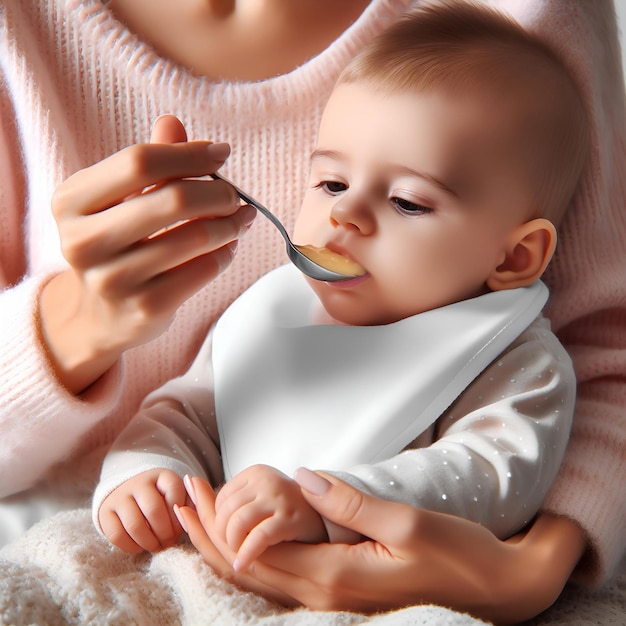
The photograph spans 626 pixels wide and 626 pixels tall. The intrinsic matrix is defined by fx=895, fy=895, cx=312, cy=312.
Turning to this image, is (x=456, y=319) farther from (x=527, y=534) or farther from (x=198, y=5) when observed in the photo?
(x=198, y=5)

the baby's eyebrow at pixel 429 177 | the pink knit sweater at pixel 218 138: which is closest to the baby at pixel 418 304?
the baby's eyebrow at pixel 429 177

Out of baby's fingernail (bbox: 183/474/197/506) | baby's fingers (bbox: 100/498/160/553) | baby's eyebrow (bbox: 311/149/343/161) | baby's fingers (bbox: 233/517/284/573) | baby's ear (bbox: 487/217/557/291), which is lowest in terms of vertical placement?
baby's fingers (bbox: 100/498/160/553)

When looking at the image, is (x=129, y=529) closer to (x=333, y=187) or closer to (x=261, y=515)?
(x=261, y=515)

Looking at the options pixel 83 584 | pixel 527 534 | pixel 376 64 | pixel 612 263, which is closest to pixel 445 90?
pixel 376 64

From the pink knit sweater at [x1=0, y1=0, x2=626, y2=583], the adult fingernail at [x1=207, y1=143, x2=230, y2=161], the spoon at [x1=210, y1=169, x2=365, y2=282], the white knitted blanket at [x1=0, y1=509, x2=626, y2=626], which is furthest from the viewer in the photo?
the pink knit sweater at [x1=0, y1=0, x2=626, y2=583]

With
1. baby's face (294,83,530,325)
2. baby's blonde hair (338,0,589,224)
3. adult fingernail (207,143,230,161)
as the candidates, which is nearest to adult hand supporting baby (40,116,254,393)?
adult fingernail (207,143,230,161)

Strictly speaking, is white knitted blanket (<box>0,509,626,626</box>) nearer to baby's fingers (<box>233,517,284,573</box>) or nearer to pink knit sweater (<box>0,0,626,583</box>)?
baby's fingers (<box>233,517,284,573</box>)

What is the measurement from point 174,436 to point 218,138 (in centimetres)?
40

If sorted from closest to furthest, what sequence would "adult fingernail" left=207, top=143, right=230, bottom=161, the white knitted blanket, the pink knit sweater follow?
the white knitted blanket
"adult fingernail" left=207, top=143, right=230, bottom=161
the pink knit sweater

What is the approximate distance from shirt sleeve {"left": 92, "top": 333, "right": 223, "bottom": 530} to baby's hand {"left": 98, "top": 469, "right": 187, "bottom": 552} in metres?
0.03

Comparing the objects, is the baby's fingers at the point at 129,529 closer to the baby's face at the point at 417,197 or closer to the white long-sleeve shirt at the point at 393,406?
the white long-sleeve shirt at the point at 393,406

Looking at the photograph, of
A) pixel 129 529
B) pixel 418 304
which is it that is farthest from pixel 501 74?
pixel 129 529

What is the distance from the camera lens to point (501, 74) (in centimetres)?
97

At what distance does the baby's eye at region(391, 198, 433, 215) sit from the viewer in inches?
37.0
